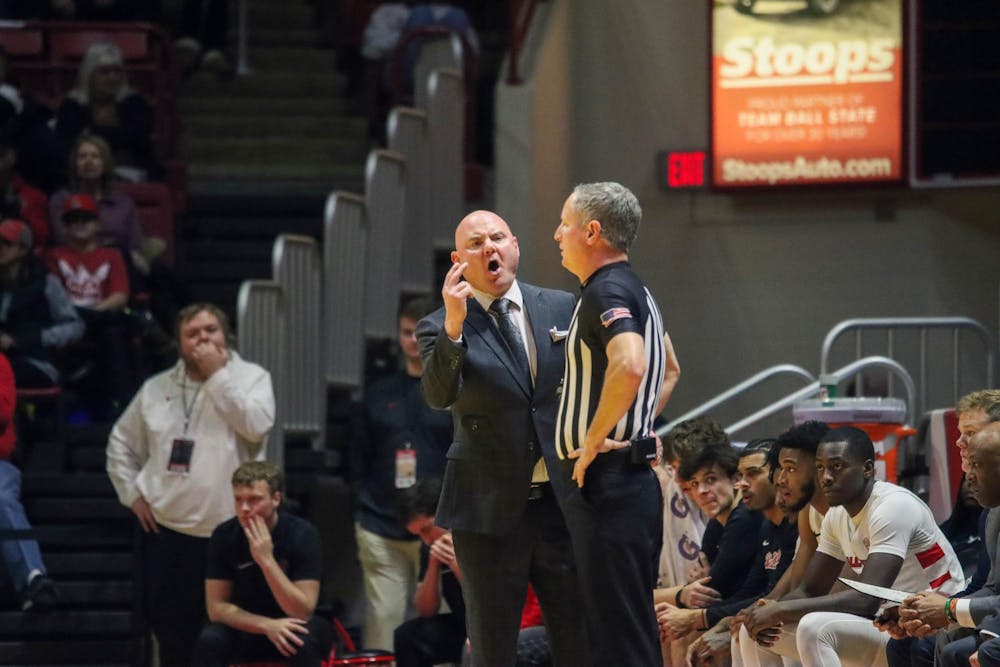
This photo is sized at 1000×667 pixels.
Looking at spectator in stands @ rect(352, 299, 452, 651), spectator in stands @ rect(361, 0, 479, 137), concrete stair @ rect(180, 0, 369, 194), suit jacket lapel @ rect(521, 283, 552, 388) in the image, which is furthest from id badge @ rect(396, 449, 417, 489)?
concrete stair @ rect(180, 0, 369, 194)

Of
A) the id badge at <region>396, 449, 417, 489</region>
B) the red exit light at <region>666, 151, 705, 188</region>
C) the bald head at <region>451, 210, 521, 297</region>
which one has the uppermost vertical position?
the red exit light at <region>666, 151, 705, 188</region>

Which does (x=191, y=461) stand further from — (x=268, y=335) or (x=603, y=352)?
(x=603, y=352)

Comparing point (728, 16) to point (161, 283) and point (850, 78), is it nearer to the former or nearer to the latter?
point (850, 78)

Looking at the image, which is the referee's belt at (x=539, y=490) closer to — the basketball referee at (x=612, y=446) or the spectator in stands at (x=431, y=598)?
the basketball referee at (x=612, y=446)

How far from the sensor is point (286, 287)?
930cm

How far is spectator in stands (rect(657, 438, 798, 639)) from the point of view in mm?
6988

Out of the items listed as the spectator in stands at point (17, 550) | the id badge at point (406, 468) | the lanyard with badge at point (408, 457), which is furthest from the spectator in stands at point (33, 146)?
the id badge at point (406, 468)

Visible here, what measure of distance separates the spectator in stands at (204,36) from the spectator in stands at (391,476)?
195 inches

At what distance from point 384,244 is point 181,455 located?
215 centimetres

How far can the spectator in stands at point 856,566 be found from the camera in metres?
6.28

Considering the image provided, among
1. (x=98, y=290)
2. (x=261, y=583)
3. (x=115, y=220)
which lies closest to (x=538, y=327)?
(x=261, y=583)

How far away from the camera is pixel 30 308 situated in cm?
966

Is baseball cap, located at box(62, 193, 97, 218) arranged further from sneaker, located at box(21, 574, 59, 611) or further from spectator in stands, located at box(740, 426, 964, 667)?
spectator in stands, located at box(740, 426, 964, 667)

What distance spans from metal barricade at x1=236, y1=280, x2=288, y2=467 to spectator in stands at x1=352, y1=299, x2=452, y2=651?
16.1 inches
